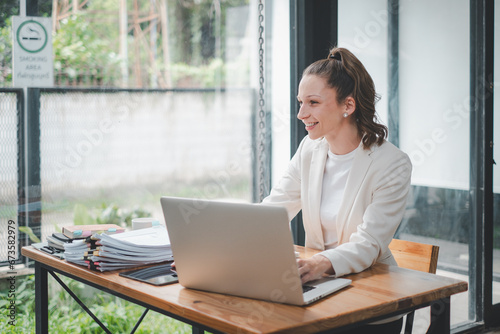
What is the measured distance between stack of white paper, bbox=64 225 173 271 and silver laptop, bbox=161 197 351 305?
0.25 metres

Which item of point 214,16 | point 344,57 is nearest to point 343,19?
point 214,16

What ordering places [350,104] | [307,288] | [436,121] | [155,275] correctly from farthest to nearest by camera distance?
[436,121] → [350,104] → [155,275] → [307,288]

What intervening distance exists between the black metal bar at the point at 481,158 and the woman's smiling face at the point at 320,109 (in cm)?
156

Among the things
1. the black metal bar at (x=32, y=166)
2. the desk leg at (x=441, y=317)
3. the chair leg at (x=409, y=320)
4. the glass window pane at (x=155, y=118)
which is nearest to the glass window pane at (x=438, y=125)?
the glass window pane at (x=155, y=118)

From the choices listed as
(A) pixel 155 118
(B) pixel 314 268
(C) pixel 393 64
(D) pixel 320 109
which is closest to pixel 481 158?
(C) pixel 393 64

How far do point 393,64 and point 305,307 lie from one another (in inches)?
78.3

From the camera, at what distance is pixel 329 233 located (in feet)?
6.74

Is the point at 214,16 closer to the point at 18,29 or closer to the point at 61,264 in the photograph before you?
the point at 18,29

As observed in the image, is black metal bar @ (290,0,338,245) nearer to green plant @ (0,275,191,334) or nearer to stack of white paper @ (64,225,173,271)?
green plant @ (0,275,191,334)

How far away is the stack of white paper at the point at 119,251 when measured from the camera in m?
1.71

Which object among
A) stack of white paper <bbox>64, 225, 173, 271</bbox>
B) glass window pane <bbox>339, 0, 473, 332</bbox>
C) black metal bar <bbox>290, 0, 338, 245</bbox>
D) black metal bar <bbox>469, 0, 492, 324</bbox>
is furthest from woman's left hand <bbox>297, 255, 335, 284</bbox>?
black metal bar <bbox>469, 0, 492, 324</bbox>

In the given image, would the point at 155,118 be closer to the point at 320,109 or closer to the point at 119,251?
the point at 320,109

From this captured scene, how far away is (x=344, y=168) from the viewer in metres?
2.06

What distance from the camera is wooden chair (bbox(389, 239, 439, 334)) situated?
6.39ft
